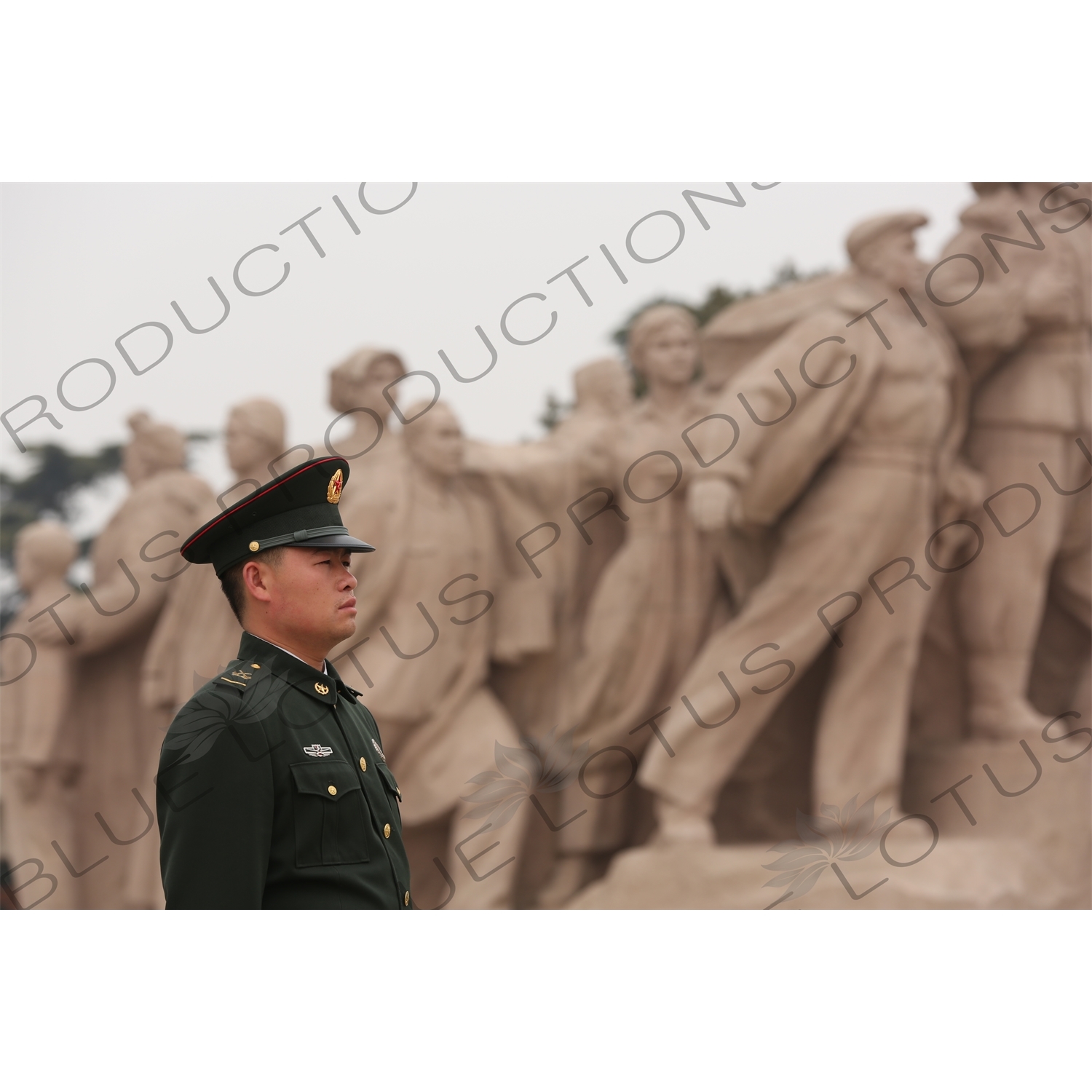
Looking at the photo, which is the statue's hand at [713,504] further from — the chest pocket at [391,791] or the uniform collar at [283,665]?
the uniform collar at [283,665]

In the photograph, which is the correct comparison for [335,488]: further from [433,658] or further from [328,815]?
[433,658]

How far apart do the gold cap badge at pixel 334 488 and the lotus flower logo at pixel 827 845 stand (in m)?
4.68

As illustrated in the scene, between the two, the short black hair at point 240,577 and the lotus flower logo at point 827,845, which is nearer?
the short black hair at point 240,577

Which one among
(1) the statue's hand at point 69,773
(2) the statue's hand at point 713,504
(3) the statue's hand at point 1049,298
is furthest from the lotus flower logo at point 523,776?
(3) the statue's hand at point 1049,298

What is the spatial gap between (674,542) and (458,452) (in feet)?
3.57

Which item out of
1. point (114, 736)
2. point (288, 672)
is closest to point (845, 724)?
point (114, 736)

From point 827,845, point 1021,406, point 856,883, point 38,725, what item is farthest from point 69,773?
point 1021,406

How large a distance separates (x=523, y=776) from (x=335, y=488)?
491cm

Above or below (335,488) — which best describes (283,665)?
below

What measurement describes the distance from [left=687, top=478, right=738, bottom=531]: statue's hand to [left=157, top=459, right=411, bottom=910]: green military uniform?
4.24 metres

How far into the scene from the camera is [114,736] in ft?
25.1

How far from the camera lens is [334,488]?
2.24 m

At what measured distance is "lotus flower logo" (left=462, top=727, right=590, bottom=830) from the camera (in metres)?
6.90

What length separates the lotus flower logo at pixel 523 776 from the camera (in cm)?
690
